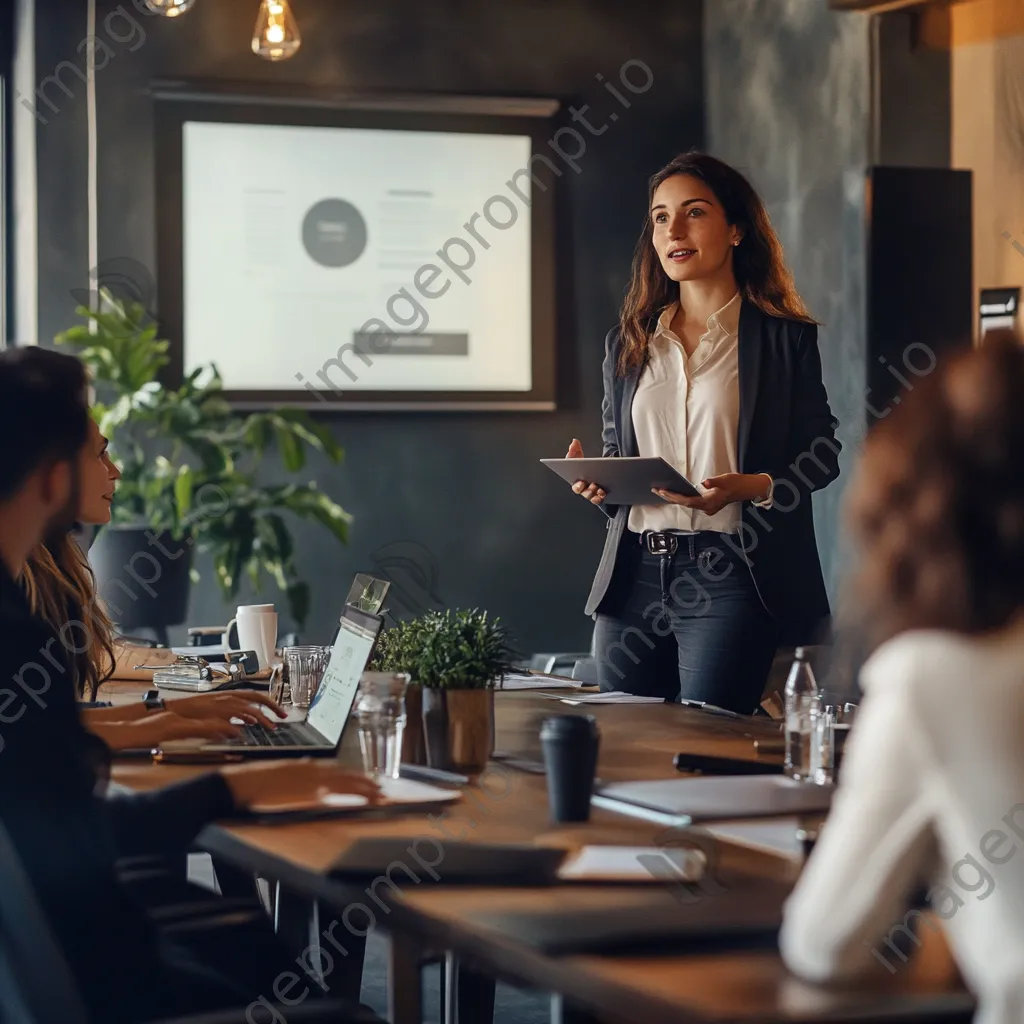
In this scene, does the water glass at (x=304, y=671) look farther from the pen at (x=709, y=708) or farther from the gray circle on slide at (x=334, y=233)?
the gray circle on slide at (x=334, y=233)

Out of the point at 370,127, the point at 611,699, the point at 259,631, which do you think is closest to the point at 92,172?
the point at 370,127

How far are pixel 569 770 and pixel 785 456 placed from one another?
1.56 meters

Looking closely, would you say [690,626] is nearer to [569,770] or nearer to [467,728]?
[467,728]

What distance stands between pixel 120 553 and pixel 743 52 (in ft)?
11.3

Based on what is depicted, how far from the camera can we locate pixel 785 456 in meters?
3.16

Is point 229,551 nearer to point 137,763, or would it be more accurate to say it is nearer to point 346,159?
point 346,159

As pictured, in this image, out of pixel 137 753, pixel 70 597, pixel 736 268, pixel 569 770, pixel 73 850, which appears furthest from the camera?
pixel 736 268

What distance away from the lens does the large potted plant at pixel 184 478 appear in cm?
567

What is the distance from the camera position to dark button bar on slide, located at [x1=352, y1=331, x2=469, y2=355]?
21.4ft

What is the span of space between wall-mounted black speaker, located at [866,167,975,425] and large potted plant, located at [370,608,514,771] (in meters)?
3.80

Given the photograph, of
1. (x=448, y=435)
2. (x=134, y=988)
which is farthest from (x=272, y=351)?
(x=134, y=988)

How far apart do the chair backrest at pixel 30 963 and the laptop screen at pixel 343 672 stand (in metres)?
0.85

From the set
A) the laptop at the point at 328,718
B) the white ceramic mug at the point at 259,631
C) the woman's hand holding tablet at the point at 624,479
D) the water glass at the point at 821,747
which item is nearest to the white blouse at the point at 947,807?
the water glass at the point at 821,747

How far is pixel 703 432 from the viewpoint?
126 inches
